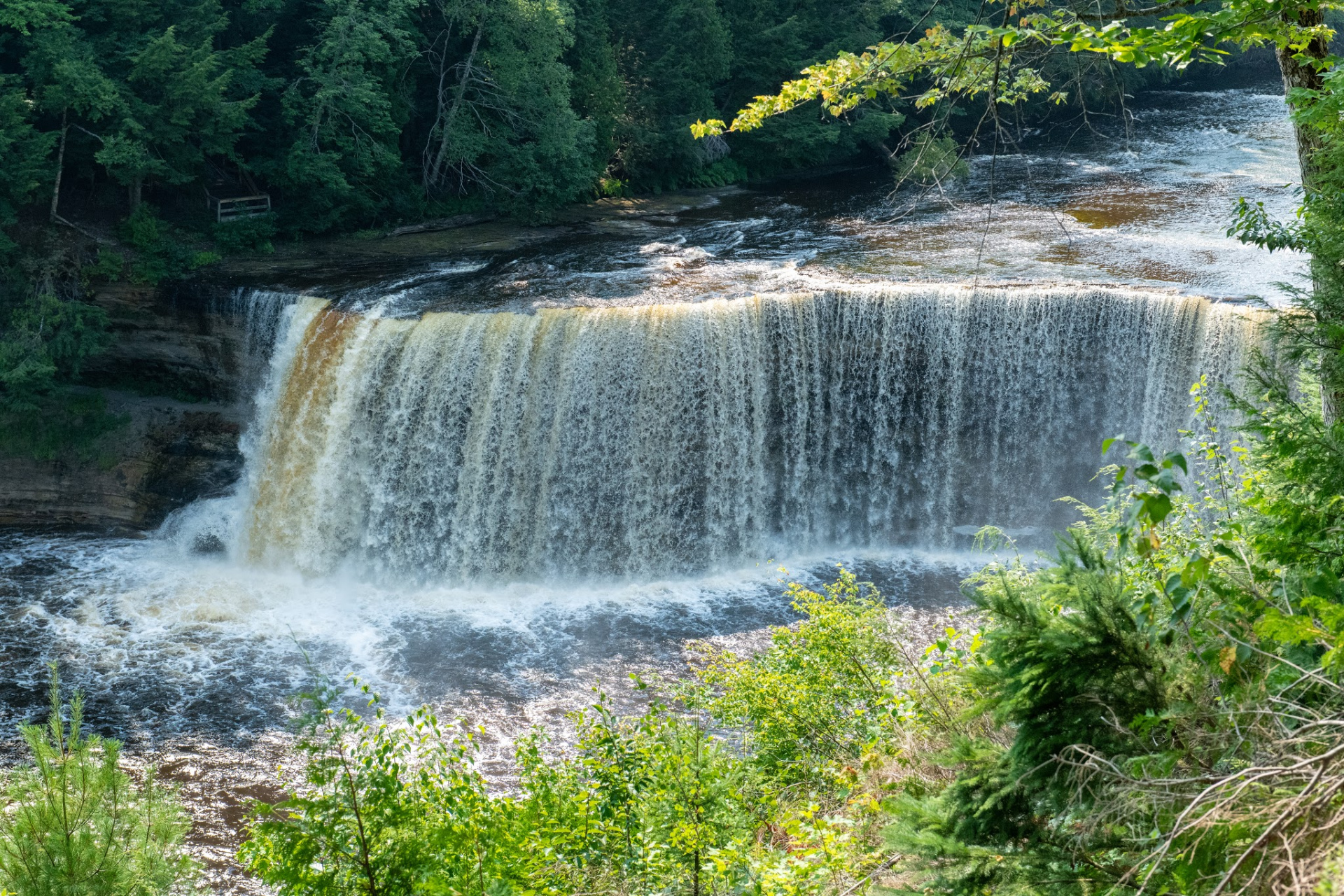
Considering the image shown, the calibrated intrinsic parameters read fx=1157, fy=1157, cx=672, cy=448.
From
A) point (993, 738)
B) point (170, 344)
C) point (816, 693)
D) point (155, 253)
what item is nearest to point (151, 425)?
point (170, 344)

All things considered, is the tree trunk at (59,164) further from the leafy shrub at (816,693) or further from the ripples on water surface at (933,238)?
the leafy shrub at (816,693)

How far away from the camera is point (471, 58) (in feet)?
68.0

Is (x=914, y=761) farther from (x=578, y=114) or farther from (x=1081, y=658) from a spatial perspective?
(x=578, y=114)

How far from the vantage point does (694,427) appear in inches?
601

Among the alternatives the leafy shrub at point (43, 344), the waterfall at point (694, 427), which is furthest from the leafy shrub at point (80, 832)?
the leafy shrub at point (43, 344)

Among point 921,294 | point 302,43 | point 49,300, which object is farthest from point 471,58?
point 921,294

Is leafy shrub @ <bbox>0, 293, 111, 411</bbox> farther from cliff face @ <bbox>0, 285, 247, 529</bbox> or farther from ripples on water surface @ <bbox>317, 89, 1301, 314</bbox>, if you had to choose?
ripples on water surface @ <bbox>317, 89, 1301, 314</bbox>

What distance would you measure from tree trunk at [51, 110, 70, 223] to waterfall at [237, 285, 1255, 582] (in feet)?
16.3

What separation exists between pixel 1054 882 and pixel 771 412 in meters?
12.5

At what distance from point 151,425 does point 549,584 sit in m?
6.58

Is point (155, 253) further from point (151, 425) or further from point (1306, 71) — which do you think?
point (1306, 71)

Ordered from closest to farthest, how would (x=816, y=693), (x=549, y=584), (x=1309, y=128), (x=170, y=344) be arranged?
(x=1309, y=128) < (x=816, y=693) < (x=549, y=584) < (x=170, y=344)

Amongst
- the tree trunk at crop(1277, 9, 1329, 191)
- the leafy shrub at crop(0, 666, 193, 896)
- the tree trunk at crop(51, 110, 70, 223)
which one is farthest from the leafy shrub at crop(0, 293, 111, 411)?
the tree trunk at crop(1277, 9, 1329, 191)

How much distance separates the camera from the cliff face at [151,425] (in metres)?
16.4
